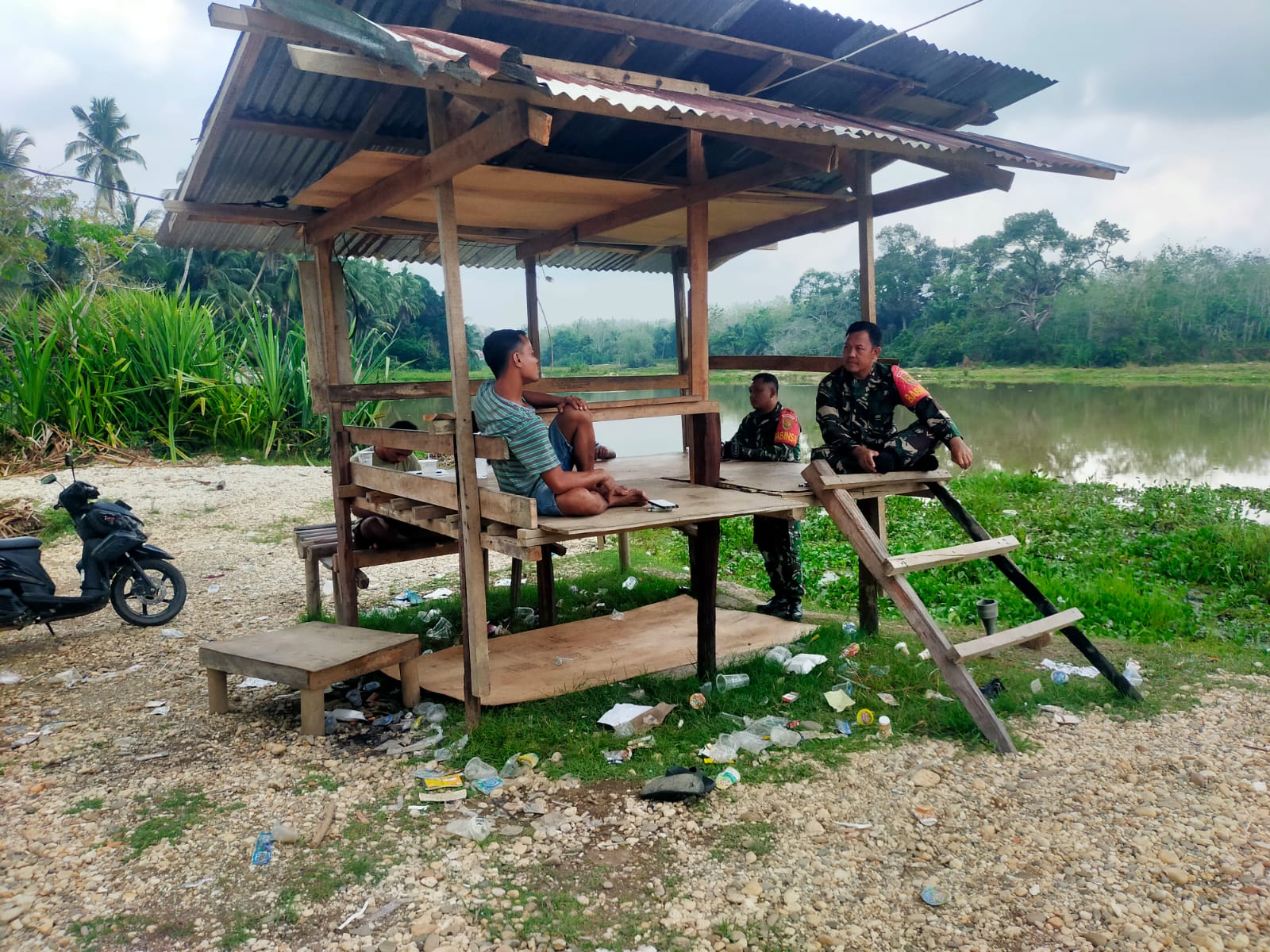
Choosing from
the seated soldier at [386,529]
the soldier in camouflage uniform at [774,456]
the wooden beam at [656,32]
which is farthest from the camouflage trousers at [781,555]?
the wooden beam at [656,32]

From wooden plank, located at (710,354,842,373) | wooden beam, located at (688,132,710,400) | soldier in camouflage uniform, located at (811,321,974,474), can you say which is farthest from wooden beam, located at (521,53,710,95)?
wooden plank, located at (710,354,842,373)

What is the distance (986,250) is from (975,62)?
116 feet

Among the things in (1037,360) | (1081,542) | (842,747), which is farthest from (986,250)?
(842,747)

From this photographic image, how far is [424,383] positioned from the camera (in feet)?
18.2

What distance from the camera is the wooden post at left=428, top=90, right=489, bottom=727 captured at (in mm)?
3582

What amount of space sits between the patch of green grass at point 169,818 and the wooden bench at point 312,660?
1.94 ft

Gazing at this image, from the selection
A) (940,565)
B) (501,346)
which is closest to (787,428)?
(940,565)

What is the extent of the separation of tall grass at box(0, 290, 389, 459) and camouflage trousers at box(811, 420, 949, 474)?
9.43 m

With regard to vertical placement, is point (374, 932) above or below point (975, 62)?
below

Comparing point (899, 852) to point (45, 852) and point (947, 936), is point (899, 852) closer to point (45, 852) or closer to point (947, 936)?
point (947, 936)

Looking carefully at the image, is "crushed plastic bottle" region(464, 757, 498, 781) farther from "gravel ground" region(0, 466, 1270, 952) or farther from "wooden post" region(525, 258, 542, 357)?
"wooden post" region(525, 258, 542, 357)

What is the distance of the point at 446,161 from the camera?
3.48 metres

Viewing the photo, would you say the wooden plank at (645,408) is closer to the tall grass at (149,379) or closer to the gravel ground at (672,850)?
the gravel ground at (672,850)

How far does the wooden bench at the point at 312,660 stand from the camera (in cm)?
383
